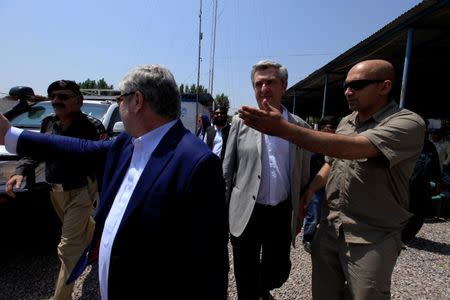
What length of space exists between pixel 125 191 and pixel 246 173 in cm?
133

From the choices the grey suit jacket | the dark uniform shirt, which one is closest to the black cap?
the dark uniform shirt

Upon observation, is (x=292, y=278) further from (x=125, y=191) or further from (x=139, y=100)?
(x=139, y=100)

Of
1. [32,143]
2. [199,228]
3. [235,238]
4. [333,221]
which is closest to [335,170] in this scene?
[333,221]

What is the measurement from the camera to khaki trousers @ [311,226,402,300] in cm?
193

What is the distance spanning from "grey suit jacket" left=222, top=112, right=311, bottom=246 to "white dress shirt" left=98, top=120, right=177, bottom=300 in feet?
4.00

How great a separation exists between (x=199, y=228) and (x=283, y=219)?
5.02 feet

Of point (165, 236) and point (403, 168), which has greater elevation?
point (403, 168)

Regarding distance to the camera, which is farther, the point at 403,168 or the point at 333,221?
the point at 333,221

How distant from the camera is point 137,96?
4.90ft

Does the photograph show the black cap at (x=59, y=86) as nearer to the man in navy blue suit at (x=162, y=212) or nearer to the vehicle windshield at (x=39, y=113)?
the man in navy blue suit at (x=162, y=212)

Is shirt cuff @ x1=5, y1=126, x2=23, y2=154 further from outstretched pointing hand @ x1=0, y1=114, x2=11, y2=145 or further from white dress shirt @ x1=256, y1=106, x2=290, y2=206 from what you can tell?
white dress shirt @ x1=256, y1=106, x2=290, y2=206

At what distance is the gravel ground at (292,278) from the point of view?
10.7 feet

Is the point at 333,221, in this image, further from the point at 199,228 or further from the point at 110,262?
the point at 110,262

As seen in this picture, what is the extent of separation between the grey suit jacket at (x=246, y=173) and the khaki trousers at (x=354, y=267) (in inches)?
17.1
